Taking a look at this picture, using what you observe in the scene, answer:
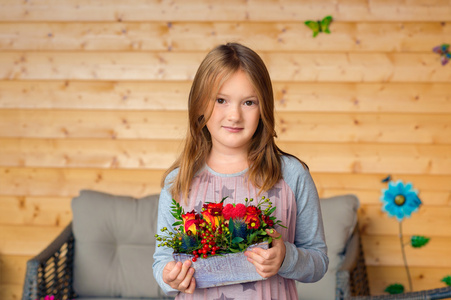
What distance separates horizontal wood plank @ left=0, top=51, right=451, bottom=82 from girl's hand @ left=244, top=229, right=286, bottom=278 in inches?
72.9

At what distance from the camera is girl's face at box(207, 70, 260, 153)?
3.92ft

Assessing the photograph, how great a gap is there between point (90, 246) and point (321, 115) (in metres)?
1.42

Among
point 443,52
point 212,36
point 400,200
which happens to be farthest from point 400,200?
point 212,36

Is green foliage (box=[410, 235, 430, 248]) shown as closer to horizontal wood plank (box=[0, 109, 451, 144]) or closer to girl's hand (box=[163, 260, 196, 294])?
horizontal wood plank (box=[0, 109, 451, 144])

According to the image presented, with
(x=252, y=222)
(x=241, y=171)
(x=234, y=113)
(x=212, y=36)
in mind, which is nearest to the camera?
(x=252, y=222)

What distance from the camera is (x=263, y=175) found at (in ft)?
4.15

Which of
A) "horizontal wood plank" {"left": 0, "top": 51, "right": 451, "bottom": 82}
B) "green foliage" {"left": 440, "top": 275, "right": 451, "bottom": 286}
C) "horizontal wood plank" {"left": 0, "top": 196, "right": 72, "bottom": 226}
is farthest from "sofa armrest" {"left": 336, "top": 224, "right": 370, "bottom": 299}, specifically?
"horizontal wood plank" {"left": 0, "top": 196, "right": 72, "bottom": 226}

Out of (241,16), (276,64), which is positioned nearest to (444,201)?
(276,64)

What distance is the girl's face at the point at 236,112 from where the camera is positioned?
119 centimetres

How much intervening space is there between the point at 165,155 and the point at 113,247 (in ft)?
1.97

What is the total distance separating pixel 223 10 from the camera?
2.86 m

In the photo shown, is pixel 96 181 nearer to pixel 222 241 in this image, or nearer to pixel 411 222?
pixel 411 222

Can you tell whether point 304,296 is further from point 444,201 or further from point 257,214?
point 257,214

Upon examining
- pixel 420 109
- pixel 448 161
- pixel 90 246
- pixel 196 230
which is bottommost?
pixel 196 230
